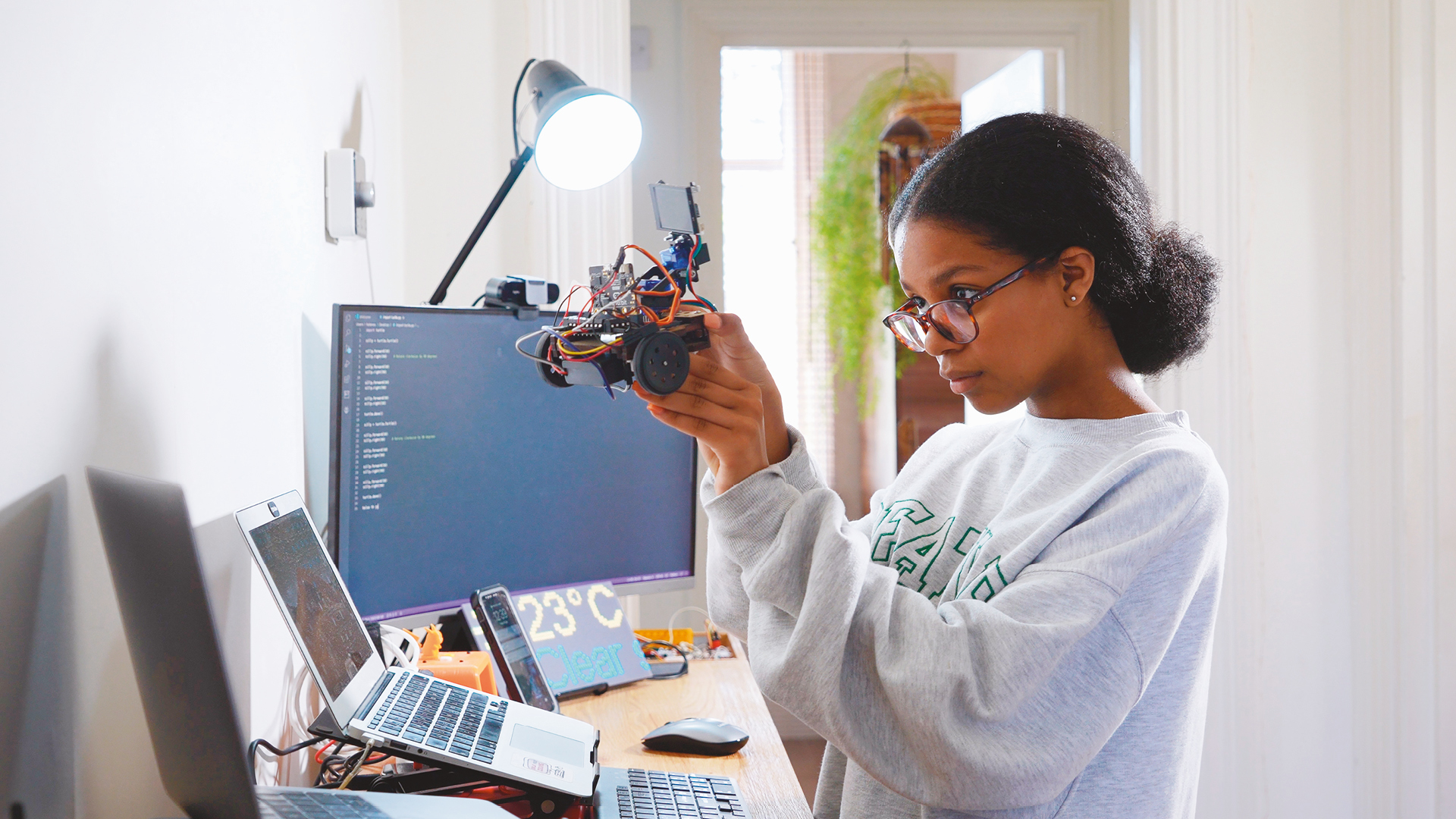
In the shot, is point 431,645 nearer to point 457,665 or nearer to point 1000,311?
point 457,665

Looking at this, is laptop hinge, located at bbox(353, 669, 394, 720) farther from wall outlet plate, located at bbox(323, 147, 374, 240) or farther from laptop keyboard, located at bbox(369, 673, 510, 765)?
wall outlet plate, located at bbox(323, 147, 374, 240)

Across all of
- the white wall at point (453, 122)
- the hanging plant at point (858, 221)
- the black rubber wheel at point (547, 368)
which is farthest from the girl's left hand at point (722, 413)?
the hanging plant at point (858, 221)

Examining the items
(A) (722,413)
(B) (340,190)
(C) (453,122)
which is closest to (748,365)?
(A) (722,413)

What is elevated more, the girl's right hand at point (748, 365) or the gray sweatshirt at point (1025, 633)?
the girl's right hand at point (748, 365)

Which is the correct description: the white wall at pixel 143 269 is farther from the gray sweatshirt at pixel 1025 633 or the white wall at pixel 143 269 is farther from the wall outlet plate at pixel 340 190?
the gray sweatshirt at pixel 1025 633

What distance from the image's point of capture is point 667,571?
1.44 m

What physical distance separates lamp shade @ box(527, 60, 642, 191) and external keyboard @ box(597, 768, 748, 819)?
79 cm

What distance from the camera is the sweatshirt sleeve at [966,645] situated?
745 millimetres

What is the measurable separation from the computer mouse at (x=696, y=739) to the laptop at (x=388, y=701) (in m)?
0.19

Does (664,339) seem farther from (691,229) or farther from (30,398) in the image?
(30,398)

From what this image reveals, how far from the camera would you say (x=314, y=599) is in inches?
34.5

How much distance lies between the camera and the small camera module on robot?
31.2 inches

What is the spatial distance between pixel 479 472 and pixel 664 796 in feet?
1.64

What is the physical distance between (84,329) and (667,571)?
93 centimetres
